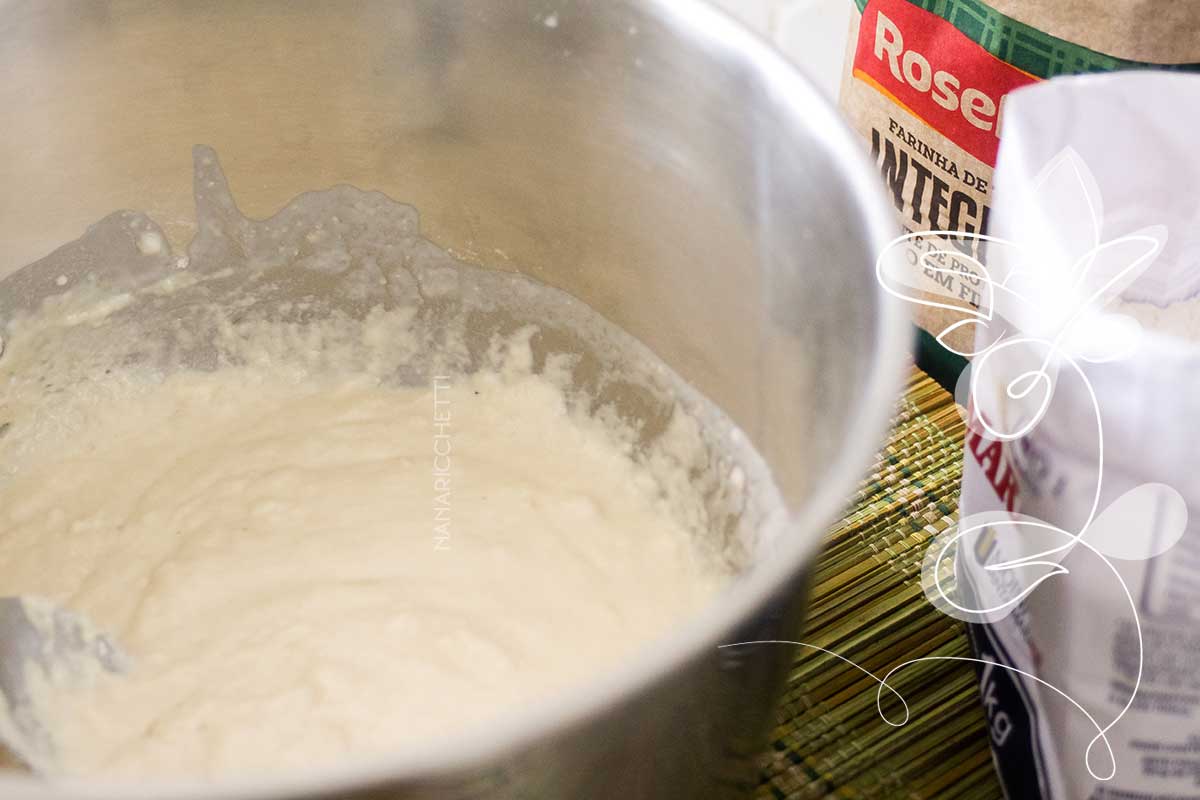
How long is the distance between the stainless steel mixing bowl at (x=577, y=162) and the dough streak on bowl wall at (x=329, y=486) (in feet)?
0.10

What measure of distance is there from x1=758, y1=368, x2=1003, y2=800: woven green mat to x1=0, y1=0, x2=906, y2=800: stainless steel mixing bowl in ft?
0.32

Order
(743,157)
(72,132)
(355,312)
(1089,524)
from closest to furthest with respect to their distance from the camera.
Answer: (1089,524) < (743,157) < (72,132) < (355,312)

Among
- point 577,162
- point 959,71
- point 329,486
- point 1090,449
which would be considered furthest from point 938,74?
point 329,486

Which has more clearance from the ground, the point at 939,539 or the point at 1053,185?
the point at 1053,185

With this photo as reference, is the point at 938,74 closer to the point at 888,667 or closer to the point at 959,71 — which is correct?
the point at 959,71

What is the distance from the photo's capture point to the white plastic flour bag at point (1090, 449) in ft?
1.46

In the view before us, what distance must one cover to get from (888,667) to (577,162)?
326mm

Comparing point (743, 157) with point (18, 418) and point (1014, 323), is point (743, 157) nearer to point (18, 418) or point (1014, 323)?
point (1014, 323)

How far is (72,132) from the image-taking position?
680mm

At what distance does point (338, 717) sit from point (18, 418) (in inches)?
13.3

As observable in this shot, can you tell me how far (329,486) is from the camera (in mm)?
730

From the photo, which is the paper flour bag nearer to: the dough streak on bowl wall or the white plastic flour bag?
the white plastic flour bag

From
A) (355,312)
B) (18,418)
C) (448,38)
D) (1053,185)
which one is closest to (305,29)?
(448,38)

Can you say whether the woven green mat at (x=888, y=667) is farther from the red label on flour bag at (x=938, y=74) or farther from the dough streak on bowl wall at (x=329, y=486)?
the red label on flour bag at (x=938, y=74)
